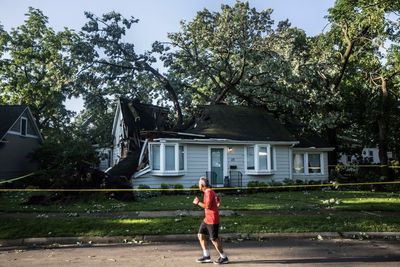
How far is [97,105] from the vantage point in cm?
3108

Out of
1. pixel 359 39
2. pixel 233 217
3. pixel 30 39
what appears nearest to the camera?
pixel 233 217

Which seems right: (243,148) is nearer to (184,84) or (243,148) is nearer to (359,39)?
(184,84)

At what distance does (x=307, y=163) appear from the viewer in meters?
29.4

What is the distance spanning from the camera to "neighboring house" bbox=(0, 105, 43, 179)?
32.2 metres

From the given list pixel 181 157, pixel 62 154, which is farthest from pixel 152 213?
pixel 62 154

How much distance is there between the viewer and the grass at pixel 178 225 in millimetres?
11297

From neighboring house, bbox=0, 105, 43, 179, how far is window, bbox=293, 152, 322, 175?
1918 cm

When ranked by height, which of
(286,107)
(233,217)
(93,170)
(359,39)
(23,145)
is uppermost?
(359,39)

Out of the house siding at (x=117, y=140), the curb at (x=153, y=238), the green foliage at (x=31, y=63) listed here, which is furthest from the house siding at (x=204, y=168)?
the green foliage at (x=31, y=63)

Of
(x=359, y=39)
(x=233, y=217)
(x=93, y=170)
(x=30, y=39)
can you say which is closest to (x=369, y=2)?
(x=359, y=39)

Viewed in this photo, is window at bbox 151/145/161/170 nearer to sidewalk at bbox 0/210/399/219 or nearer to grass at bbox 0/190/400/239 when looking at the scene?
grass at bbox 0/190/400/239

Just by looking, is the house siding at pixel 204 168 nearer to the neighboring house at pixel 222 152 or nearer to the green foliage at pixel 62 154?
the neighboring house at pixel 222 152

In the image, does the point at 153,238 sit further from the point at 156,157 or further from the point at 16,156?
the point at 16,156

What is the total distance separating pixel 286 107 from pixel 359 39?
21.2 ft
